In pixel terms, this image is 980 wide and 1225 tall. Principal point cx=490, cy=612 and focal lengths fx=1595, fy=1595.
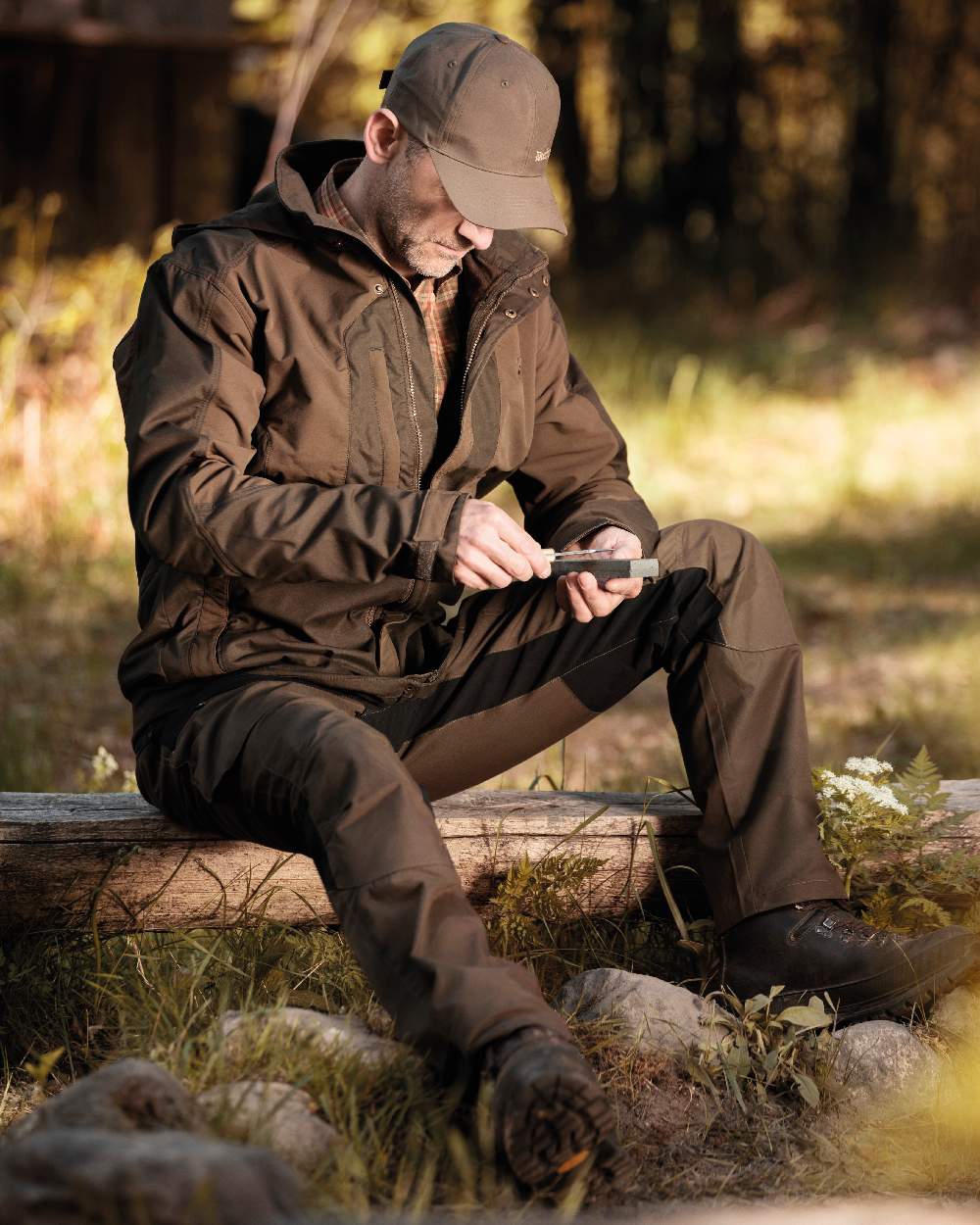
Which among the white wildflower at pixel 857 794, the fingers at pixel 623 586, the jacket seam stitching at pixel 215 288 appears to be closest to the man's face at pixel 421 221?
the jacket seam stitching at pixel 215 288

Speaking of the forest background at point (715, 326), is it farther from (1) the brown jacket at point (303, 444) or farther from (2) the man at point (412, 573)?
(1) the brown jacket at point (303, 444)

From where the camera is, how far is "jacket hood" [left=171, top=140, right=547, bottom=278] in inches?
116

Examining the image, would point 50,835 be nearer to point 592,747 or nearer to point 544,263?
point 544,263

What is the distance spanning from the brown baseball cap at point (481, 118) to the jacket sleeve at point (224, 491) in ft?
1.51

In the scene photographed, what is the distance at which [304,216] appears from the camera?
116 inches

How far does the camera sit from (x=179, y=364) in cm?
284

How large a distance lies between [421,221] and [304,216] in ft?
0.71

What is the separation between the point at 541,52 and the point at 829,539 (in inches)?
236

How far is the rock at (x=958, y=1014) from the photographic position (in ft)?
9.77

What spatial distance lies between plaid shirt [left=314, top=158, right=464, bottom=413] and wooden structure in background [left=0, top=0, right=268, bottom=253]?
5478mm

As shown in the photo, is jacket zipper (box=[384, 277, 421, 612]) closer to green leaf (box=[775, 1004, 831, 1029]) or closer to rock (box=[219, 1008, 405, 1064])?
rock (box=[219, 1008, 405, 1064])

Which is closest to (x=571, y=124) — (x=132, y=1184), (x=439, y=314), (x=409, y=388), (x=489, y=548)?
(x=439, y=314)

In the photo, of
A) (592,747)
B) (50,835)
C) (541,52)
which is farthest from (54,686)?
(541,52)

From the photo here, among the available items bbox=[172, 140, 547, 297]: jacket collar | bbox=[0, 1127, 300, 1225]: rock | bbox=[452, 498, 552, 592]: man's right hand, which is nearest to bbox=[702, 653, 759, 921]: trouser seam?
bbox=[452, 498, 552, 592]: man's right hand
